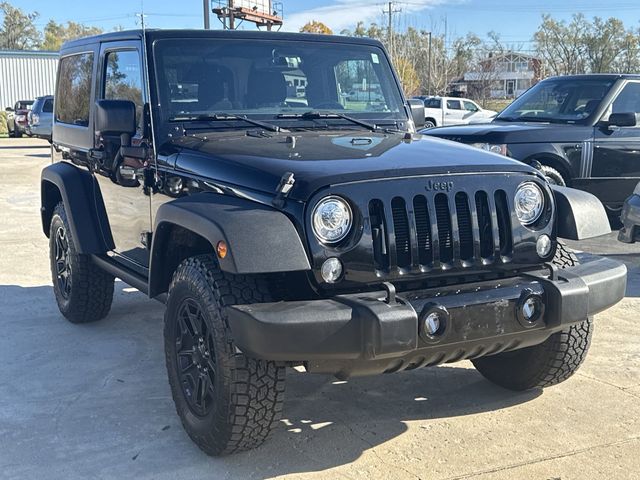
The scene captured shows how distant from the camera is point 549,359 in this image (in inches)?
155

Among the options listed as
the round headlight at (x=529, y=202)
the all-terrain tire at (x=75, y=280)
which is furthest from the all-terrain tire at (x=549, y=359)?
the all-terrain tire at (x=75, y=280)

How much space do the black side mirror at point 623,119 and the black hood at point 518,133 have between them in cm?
24

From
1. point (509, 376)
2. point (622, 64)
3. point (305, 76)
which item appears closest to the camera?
point (509, 376)

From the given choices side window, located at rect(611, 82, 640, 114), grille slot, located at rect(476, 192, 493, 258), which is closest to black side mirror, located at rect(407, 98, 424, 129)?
grille slot, located at rect(476, 192, 493, 258)

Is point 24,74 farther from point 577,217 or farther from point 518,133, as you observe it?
point 577,217

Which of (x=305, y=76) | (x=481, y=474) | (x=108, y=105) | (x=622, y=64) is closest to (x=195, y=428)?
(x=481, y=474)

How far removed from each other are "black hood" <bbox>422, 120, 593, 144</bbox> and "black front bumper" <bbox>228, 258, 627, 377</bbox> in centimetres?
458

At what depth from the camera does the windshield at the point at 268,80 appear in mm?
4211

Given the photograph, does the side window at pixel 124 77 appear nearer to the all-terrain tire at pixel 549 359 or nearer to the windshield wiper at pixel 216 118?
the windshield wiper at pixel 216 118

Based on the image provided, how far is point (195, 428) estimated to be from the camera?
3.44 meters

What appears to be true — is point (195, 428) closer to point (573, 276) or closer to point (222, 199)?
point (222, 199)

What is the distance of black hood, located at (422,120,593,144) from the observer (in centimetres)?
790

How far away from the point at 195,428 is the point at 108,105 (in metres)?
1.74

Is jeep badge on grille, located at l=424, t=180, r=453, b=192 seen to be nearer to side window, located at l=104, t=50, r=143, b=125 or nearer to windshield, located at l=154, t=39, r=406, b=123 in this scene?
windshield, located at l=154, t=39, r=406, b=123
